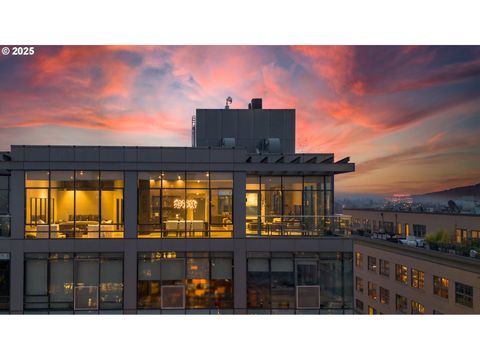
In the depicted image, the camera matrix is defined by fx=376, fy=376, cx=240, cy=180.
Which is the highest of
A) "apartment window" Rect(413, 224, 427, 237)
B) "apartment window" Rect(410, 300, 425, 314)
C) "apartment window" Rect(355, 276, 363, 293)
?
"apartment window" Rect(413, 224, 427, 237)

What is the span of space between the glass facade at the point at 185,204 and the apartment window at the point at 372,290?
32.9m

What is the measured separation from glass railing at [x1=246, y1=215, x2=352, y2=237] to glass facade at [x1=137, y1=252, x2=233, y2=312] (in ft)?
6.98

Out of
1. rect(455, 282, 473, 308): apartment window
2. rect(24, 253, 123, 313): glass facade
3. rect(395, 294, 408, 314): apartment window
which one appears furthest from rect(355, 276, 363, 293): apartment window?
rect(24, 253, 123, 313): glass facade

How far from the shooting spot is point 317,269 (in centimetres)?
1759

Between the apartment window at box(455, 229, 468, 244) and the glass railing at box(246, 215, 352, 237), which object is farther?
the apartment window at box(455, 229, 468, 244)

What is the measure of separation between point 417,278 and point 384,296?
7.61m

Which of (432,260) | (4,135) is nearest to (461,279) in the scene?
(432,260)

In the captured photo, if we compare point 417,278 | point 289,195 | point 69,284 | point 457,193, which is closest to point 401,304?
point 417,278

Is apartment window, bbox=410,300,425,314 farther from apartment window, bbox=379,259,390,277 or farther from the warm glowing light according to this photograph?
the warm glowing light

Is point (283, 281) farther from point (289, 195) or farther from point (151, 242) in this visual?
point (151, 242)

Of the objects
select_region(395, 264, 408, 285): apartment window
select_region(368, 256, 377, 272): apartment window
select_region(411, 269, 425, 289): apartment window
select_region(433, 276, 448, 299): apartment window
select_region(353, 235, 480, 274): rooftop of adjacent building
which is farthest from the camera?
select_region(368, 256, 377, 272): apartment window

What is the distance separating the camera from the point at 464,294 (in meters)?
28.2

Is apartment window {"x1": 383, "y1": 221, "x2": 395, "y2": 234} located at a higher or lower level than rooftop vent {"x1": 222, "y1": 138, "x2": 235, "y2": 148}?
lower

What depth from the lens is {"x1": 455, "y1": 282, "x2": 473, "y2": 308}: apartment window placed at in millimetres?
27516
